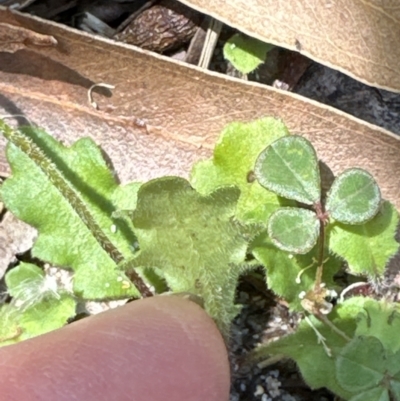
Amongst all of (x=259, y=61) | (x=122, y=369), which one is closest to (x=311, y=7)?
(x=259, y=61)

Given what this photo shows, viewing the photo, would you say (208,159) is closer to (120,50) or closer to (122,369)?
(120,50)

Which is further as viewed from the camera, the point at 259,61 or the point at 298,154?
the point at 259,61

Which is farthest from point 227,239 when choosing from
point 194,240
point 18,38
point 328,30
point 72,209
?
point 18,38

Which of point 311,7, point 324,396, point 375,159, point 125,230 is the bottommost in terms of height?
point 324,396

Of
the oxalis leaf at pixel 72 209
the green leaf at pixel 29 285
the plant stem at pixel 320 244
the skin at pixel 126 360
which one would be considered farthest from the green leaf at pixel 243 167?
the green leaf at pixel 29 285

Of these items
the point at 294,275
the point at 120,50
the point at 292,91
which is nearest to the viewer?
the point at 294,275

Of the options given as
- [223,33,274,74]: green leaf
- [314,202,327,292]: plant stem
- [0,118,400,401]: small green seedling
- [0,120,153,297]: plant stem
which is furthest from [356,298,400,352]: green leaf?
[223,33,274,74]: green leaf

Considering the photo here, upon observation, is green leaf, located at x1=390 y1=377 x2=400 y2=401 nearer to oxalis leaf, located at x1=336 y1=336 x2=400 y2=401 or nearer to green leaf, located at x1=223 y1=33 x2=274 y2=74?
oxalis leaf, located at x1=336 y1=336 x2=400 y2=401
